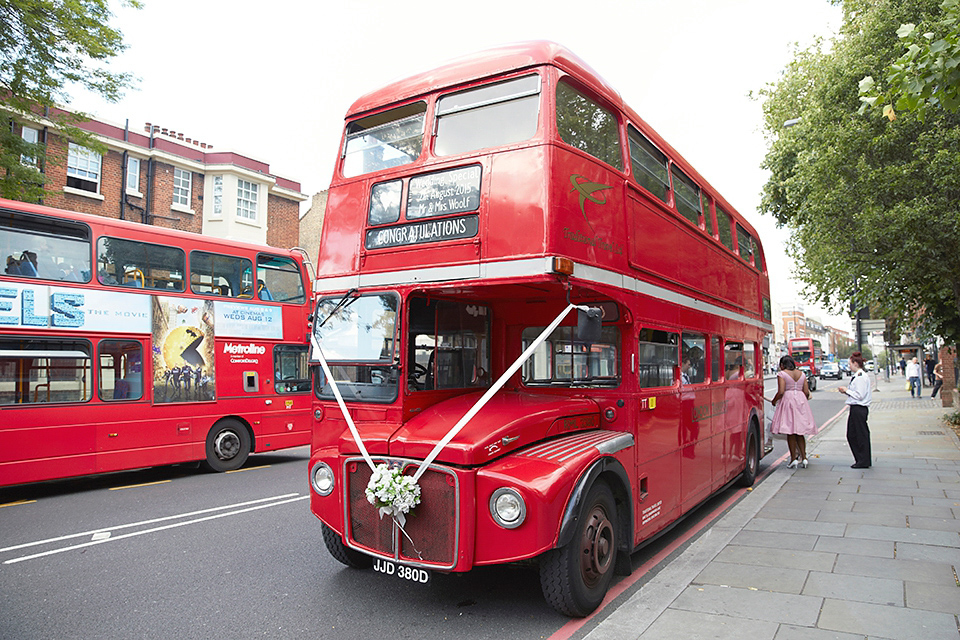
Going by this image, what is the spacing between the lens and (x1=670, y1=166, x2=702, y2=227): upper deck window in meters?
6.60

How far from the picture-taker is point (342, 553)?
16.3 feet

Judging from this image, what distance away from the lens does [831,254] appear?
14.6 m

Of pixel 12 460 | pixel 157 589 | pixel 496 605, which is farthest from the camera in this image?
pixel 12 460

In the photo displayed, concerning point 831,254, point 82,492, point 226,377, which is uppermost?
point 831,254

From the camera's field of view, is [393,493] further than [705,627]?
Yes

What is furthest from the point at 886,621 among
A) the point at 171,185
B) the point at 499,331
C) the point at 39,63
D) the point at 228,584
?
the point at 171,185

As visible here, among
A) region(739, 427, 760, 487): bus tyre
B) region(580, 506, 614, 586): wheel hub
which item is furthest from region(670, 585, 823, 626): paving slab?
region(739, 427, 760, 487): bus tyre

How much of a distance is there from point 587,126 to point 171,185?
72.1 ft

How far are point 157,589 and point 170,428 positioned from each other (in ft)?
18.3

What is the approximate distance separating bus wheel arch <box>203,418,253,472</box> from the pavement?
7889 millimetres

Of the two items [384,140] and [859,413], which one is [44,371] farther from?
[859,413]

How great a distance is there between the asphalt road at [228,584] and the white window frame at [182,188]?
17.6 m

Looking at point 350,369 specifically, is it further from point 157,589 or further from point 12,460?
point 12,460

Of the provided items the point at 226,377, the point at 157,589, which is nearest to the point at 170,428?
the point at 226,377
